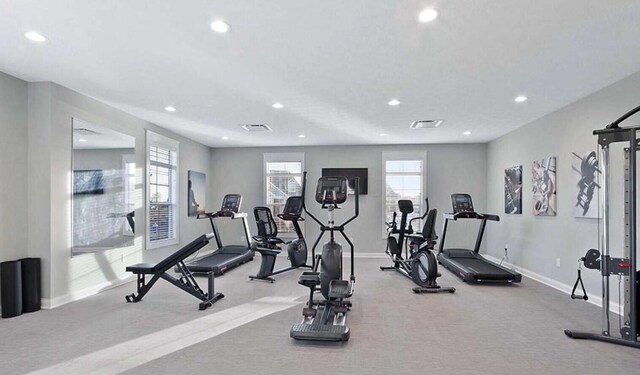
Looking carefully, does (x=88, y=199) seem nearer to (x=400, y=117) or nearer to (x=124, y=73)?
(x=124, y=73)

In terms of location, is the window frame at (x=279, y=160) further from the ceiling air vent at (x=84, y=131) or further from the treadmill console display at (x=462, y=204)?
the ceiling air vent at (x=84, y=131)

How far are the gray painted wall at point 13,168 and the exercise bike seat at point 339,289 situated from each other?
3639mm

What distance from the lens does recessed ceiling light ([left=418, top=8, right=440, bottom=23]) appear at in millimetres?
2398

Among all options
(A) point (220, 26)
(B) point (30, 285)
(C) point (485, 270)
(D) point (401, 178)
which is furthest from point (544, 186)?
(B) point (30, 285)

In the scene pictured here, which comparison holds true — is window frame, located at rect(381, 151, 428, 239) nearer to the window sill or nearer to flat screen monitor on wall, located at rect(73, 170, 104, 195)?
the window sill

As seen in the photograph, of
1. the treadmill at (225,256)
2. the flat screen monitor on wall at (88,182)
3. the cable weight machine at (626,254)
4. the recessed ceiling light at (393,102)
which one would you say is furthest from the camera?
the treadmill at (225,256)

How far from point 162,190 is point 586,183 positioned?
6779 millimetres

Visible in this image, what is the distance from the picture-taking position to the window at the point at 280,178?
8.07 meters

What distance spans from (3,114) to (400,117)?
5186mm

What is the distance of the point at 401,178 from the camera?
782cm

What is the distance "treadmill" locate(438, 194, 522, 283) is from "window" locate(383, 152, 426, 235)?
1536 mm

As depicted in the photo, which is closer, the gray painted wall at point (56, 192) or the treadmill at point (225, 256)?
the gray painted wall at point (56, 192)

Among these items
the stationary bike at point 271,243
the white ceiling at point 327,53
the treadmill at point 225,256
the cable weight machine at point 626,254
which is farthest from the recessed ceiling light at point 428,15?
the treadmill at point 225,256

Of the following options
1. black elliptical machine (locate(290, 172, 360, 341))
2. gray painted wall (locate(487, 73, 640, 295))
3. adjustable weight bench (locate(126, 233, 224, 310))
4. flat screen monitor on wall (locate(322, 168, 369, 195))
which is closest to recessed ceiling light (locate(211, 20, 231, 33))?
black elliptical machine (locate(290, 172, 360, 341))
